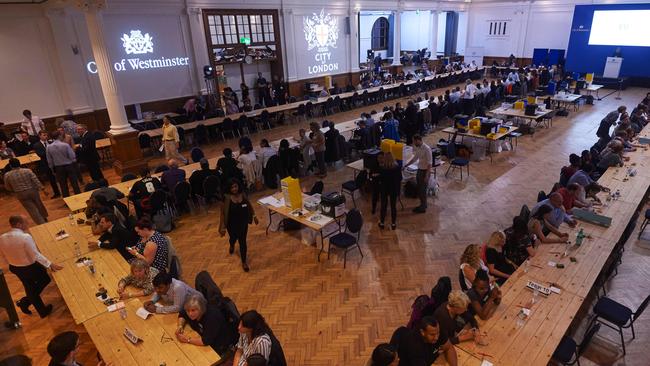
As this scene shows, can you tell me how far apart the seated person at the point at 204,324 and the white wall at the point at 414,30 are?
27201mm

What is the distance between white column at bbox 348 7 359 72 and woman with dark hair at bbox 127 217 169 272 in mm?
16186

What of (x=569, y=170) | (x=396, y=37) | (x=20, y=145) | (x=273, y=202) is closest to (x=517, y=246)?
(x=569, y=170)

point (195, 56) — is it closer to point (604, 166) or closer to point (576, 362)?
point (604, 166)

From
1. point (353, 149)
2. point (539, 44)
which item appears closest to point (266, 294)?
point (353, 149)

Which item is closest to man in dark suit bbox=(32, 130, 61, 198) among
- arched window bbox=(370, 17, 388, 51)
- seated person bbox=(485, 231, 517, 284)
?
seated person bbox=(485, 231, 517, 284)

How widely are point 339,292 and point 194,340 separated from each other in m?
2.40

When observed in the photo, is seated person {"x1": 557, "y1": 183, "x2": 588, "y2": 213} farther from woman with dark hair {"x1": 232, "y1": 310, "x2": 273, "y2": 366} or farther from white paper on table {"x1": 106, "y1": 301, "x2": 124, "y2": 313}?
white paper on table {"x1": 106, "y1": 301, "x2": 124, "y2": 313}

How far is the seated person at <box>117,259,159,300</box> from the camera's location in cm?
409

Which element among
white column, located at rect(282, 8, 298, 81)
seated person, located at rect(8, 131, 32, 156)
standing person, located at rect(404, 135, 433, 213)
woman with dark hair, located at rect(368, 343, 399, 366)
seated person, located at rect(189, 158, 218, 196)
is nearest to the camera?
woman with dark hair, located at rect(368, 343, 399, 366)

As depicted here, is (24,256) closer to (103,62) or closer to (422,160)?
(103,62)

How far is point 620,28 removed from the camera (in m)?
18.9

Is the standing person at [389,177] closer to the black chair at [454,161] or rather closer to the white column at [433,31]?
the black chair at [454,161]

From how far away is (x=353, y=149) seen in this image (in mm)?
10750

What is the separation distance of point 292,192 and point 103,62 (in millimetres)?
6216
